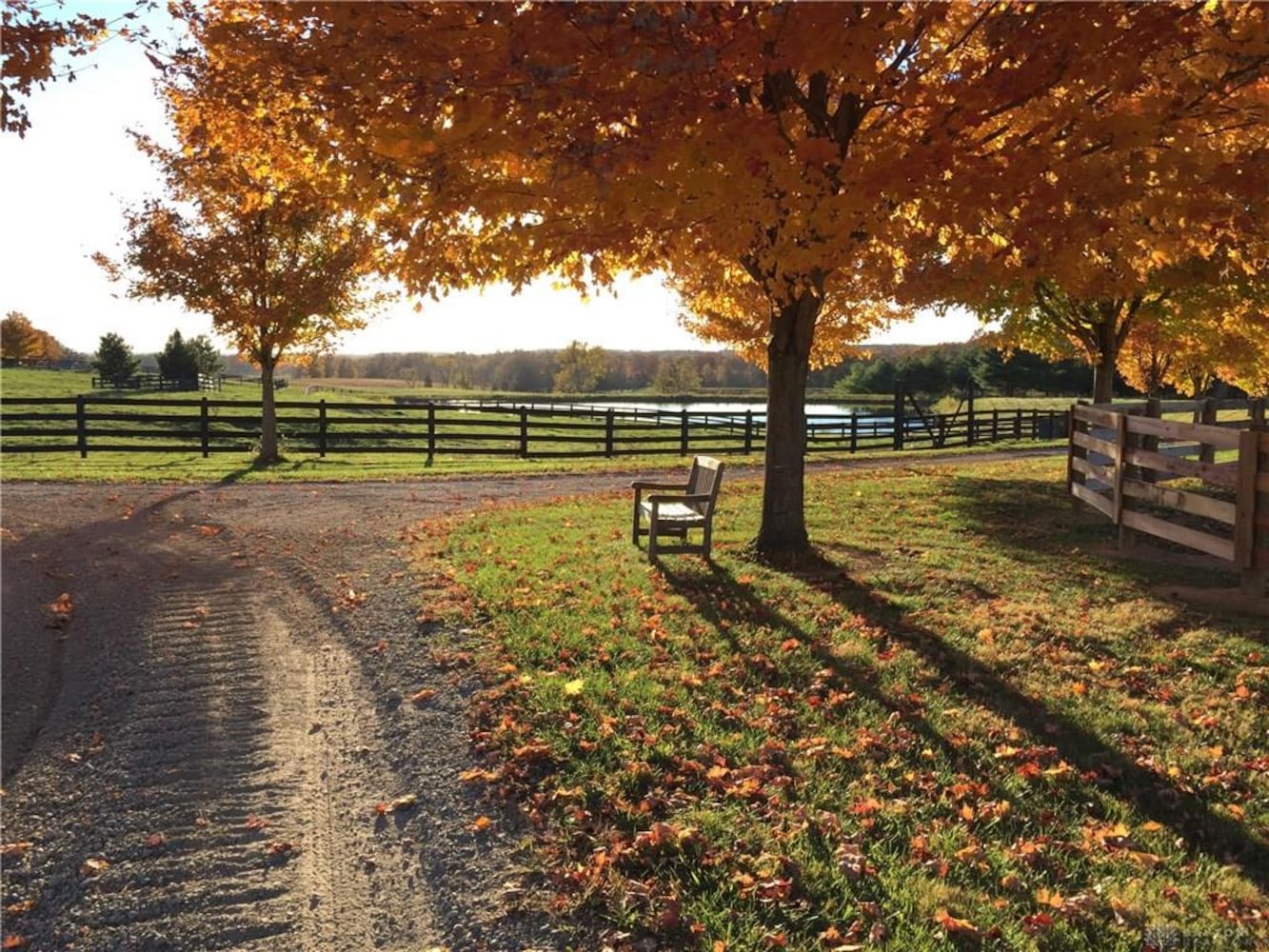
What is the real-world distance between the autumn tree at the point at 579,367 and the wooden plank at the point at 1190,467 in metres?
104

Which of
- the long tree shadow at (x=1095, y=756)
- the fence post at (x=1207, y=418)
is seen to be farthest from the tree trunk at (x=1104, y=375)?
the long tree shadow at (x=1095, y=756)

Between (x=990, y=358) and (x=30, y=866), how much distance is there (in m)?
72.2

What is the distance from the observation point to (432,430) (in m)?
21.0

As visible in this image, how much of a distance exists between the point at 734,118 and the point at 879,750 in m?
3.89

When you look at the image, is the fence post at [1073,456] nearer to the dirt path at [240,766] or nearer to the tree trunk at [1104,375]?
the tree trunk at [1104,375]

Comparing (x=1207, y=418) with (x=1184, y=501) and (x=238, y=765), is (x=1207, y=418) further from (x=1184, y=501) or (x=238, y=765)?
(x=238, y=765)

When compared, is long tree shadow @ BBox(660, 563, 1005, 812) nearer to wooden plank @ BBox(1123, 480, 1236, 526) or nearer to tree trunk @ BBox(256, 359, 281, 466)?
wooden plank @ BBox(1123, 480, 1236, 526)

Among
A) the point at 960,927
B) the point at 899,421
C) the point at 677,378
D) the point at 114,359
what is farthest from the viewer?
the point at 677,378

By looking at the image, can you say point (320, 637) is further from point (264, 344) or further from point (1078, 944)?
point (264, 344)

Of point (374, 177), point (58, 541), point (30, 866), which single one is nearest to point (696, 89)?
point (374, 177)

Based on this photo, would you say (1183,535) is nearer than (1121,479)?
Yes

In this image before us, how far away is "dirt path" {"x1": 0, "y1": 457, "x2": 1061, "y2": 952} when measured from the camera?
10.4 ft

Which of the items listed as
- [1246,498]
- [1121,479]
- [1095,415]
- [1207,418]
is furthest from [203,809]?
[1207,418]

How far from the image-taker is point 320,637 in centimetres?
619
